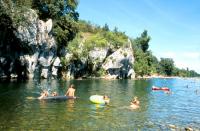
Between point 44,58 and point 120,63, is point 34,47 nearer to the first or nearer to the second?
point 44,58

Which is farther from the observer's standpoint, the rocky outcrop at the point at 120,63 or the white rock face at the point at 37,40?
the rocky outcrop at the point at 120,63

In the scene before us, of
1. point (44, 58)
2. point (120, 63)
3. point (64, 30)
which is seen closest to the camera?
point (44, 58)

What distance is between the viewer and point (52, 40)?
84438 mm

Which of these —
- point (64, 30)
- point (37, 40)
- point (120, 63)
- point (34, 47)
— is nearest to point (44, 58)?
point (34, 47)

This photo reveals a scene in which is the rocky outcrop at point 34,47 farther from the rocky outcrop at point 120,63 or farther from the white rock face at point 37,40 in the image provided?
the rocky outcrop at point 120,63

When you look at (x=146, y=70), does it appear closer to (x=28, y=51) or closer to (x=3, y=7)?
(x=28, y=51)

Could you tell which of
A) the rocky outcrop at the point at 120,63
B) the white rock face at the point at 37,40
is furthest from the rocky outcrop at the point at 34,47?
the rocky outcrop at the point at 120,63

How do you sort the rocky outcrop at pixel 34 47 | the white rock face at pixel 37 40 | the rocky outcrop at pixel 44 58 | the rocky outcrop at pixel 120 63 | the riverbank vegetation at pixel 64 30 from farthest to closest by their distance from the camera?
the rocky outcrop at pixel 120 63 < the rocky outcrop at pixel 44 58 < the white rock face at pixel 37 40 < the rocky outcrop at pixel 34 47 < the riverbank vegetation at pixel 64 30

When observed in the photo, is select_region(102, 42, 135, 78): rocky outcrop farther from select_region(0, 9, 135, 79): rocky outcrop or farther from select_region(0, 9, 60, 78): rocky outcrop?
select_region(0, 9, 60, 78): rocky outcrop

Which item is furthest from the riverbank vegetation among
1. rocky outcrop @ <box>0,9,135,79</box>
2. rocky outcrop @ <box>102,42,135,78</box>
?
rocky outcrop @ <box>102,42,135,78</box>

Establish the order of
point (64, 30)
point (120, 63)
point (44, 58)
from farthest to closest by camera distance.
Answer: point (120, 63), point (64, 30), point (44, 58)

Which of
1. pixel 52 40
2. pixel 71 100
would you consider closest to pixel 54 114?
pixel 71 100

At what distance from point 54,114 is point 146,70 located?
142639mm

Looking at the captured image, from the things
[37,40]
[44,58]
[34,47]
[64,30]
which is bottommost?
[44,58]
